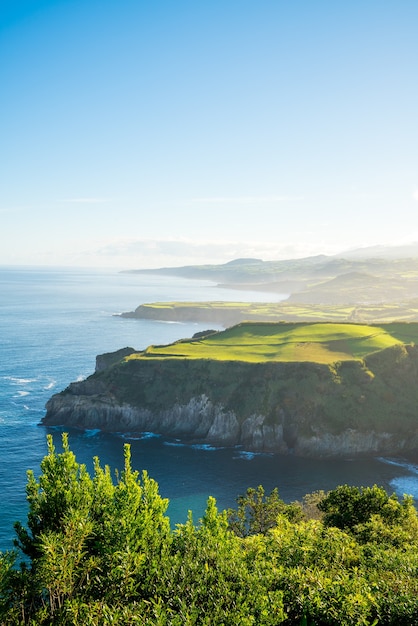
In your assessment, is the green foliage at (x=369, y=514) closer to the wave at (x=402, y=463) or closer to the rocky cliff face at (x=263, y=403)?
the wave at (x=402, y=463)

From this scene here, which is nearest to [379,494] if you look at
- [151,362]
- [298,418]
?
[298,418]

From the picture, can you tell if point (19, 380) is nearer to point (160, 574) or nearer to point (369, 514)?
point (369, 514)

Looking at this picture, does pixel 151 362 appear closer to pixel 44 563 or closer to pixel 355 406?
pixel 355 406

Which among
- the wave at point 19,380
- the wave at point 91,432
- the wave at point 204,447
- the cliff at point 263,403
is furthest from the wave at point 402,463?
the wave at point 19,380

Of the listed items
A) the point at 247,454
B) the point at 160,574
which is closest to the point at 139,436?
the point at 247,454

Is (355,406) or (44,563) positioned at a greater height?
(44,563)

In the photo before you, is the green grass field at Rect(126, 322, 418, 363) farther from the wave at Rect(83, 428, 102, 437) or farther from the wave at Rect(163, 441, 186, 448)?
the wave at Rect(163, 441, 186, 448)
